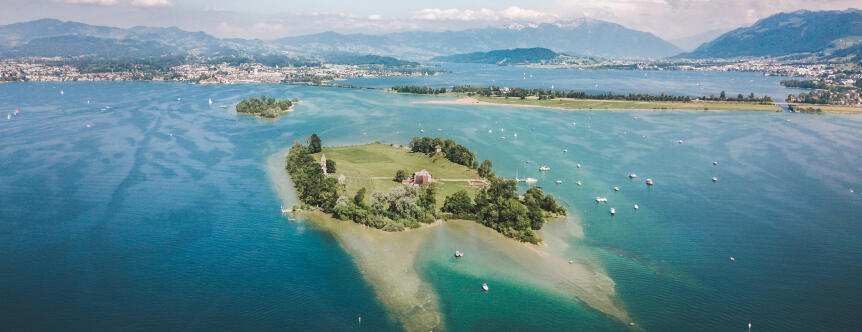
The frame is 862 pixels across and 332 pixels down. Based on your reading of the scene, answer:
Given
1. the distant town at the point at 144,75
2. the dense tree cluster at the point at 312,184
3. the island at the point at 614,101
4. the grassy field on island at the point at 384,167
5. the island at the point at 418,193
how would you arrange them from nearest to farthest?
1. the island at the point at 418,193
2. the dense tree cluster at the point at 312,184
3. the grassy field on island at the point at 384,167
4. the island at the point at 614,101
5. the distant town at the point at 144,75

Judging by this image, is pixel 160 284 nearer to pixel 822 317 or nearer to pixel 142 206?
pixel 142 206

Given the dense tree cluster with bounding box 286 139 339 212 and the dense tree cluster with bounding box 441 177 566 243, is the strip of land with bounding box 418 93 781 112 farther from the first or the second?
the dense tree cluster with bounding box 441 177 566 243

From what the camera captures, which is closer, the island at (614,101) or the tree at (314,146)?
the tree at (314,146)

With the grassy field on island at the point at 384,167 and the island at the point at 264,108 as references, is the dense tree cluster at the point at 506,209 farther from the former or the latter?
the island at the point at 264,108

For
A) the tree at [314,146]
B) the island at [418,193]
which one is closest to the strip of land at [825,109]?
the island at [418,193]

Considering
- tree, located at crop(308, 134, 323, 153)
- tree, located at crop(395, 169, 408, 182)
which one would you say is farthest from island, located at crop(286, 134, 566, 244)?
tree, located at crop(308, 134, 323, 153)

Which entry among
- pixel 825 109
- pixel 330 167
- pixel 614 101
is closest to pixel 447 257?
pixel 330 167

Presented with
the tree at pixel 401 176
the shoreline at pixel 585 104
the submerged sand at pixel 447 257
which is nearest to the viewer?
the submerged sand at pixel 447 257

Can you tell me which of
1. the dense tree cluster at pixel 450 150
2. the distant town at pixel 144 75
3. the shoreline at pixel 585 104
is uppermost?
the distant town at pixel 144 75
